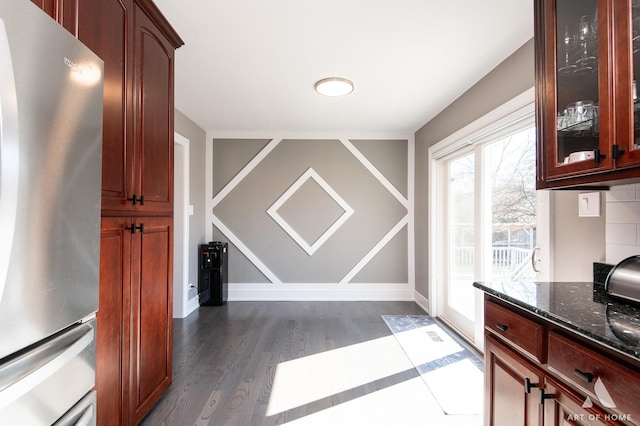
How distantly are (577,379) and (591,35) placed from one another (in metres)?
1.28

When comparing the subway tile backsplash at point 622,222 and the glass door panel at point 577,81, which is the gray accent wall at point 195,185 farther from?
the subway tile backsplash at point 622,222

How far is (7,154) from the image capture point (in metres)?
0.72

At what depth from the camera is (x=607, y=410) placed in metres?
0.87

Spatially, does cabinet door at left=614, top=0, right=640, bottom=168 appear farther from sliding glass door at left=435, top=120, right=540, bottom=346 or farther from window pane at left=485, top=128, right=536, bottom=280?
window pane at left=485, top=128, right=536, bottom=280

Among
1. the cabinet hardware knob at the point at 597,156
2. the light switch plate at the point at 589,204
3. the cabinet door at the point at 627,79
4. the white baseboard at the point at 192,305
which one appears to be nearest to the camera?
the cabinet door at the point at 627,79

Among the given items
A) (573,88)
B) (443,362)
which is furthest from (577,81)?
(443,362)

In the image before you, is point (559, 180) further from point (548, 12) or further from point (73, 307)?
point (73, 307)

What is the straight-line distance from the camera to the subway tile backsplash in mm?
1401

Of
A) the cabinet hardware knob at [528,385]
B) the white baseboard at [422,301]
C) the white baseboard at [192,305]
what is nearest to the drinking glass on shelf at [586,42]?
the cabinet hardware knob at [528,385]

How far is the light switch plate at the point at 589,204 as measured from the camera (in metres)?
1.62

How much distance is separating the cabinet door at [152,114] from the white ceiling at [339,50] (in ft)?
0.73

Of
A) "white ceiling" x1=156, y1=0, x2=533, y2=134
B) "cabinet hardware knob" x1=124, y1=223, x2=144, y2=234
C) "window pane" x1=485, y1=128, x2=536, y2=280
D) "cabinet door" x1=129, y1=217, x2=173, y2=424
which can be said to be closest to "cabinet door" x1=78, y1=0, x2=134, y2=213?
"cabinet hardware knob" x1=124, y1=223, x2=144, y2=234

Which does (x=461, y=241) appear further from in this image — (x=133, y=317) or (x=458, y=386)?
(x=133, y=317)

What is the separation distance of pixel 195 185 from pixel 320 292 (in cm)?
236
